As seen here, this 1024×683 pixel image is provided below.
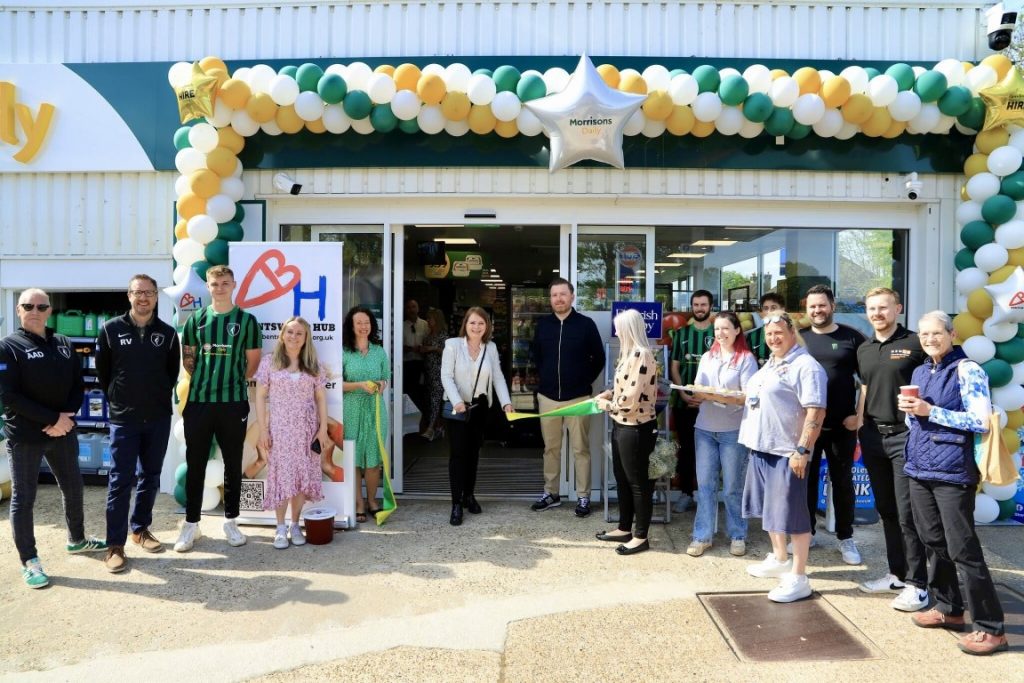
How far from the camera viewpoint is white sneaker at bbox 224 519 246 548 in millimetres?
4586

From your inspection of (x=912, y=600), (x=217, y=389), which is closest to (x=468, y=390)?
(x=217, y=389)

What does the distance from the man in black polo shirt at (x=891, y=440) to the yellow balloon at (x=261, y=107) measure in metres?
4.63

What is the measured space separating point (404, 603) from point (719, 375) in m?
2.52

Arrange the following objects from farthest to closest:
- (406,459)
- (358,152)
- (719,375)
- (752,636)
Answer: (406,459) → (358,152) → (719,375) → (752,636)

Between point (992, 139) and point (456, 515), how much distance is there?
5.28 m

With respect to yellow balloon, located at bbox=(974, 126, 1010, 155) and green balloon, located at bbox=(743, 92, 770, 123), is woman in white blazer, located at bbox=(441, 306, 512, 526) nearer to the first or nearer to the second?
green balloon, located at bbox=(743, 92, 770, 123)

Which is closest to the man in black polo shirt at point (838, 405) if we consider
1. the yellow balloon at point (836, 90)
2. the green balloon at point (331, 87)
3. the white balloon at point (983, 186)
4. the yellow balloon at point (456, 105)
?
the yellow balloon at point (836, 90)

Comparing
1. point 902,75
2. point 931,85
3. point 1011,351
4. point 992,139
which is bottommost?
point 1011,351

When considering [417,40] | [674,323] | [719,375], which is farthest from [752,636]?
[417,40]

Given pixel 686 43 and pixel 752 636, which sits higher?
pixel 686 43

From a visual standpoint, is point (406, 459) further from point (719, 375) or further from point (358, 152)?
point (719, 375)

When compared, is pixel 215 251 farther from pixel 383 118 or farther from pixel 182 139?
pixel 383 118

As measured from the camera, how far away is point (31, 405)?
3.95m

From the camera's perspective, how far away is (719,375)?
4.47 m
